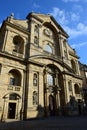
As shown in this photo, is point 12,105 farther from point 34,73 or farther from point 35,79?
point 34,73

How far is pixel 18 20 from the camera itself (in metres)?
25.0

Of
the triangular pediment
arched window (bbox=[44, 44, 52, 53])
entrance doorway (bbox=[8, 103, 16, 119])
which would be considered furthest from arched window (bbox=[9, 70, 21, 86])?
the triangular pediment

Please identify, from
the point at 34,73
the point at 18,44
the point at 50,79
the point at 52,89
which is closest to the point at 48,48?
the point at 18,44

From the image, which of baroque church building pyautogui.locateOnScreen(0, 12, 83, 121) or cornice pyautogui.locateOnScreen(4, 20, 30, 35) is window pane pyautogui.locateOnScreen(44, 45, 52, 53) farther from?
cornice pyautogui.locateOnScreen(4, 20, 30, 35)

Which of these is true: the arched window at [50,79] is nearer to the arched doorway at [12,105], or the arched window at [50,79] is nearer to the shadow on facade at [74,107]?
the shadow on facade at [74,107]

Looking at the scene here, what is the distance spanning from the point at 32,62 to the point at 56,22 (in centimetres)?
1684

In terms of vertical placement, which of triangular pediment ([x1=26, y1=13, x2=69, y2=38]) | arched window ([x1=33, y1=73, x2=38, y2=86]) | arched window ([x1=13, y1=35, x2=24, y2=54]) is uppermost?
triangular pediment ([x1=26, y1=13, x2=69, y2=38])

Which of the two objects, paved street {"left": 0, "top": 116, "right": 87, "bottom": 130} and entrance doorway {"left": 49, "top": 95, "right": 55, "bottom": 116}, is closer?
paved street {"left": 0, "top": 116, "right": 87, "bottom": 130}

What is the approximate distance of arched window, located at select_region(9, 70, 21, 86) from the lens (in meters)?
20.0

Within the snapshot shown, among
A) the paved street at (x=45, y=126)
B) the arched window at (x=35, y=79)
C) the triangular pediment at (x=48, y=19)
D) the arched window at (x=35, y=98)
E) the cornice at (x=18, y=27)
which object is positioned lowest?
the paved street at (x=45, y=126)

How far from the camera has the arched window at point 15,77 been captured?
20000 mm

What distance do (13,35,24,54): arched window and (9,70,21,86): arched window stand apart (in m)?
4.51

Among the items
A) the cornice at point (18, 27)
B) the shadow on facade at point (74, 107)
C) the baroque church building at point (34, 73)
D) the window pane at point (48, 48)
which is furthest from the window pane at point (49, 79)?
the cornice at point (18, 27)

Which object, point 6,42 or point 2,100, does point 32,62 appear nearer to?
point 6,42
